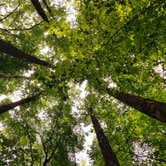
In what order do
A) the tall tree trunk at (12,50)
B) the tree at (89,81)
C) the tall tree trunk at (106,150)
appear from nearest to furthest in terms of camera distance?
the tree at (89,81) < the tall tree trunk at (106,150) < the tall tree trunk at (12,50)

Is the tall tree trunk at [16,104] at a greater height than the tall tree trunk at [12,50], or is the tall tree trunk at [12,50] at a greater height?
the tall tree trunk at [12,50]

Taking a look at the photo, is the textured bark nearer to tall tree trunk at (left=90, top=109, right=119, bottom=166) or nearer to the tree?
the tree

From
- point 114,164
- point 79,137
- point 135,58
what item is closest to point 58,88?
point 135,58

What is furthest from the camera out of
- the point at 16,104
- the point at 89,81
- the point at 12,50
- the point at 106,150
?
the point at 16,104

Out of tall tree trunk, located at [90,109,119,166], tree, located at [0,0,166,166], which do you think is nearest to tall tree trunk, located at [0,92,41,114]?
tree, located at [0,0,166,166]

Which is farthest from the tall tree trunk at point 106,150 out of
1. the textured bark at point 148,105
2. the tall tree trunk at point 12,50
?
the tall tree trunk at point 12,50

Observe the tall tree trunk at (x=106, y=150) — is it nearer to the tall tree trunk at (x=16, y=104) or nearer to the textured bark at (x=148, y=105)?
the tall tree trunk at (x=16, y=104)

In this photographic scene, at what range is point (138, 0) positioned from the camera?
7750 mm

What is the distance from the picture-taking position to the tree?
772 centimetres

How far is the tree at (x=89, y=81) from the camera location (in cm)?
772

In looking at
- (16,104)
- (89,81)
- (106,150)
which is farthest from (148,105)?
(16,104)

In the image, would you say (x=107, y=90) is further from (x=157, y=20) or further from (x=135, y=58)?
(x=157, y=20)

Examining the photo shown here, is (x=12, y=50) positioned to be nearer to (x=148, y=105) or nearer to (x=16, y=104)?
(x=16, y=104)

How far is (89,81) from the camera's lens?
8125 mm
